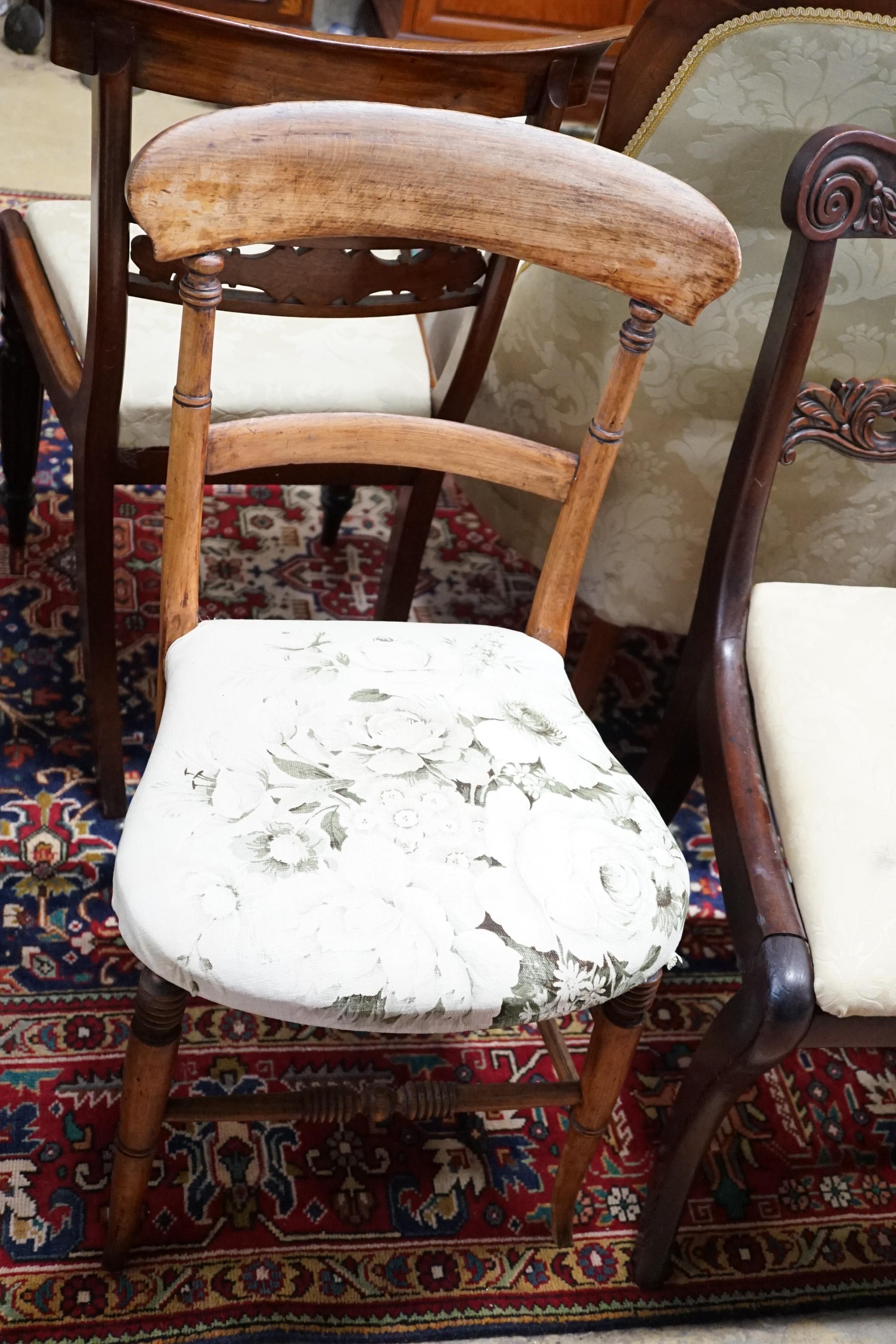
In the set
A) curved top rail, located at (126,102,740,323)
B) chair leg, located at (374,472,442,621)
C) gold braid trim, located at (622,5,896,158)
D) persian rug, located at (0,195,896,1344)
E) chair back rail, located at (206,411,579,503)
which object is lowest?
persian rug, located at (0,195,896,1344)

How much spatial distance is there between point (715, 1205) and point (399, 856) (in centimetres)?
67

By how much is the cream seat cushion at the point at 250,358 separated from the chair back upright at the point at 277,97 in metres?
0.05

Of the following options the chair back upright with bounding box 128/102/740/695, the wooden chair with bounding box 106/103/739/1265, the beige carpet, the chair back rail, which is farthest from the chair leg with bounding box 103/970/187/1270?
the beige carpet

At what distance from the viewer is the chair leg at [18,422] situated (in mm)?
1521

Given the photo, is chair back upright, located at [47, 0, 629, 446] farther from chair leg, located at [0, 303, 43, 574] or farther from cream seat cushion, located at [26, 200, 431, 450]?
chair leg, located at [0, 303, 43, 574]

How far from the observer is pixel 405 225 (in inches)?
36.6

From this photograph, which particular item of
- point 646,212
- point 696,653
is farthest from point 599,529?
point 646,212

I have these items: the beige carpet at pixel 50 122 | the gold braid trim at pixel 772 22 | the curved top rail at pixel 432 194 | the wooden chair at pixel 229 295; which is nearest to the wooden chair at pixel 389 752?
the curved top rail at pixel 432 194

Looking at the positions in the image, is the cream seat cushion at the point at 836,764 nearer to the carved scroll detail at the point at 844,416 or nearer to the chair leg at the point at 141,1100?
the carved scroll detail at the point at 844,416

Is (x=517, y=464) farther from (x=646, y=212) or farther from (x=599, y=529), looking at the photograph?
(x=599, y=529)

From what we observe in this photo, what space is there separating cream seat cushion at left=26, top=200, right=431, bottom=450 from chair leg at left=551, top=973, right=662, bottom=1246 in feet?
2.14

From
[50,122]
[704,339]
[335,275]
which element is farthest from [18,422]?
[50,122]

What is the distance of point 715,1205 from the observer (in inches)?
49.5

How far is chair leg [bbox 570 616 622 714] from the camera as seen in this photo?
5.17 ft
